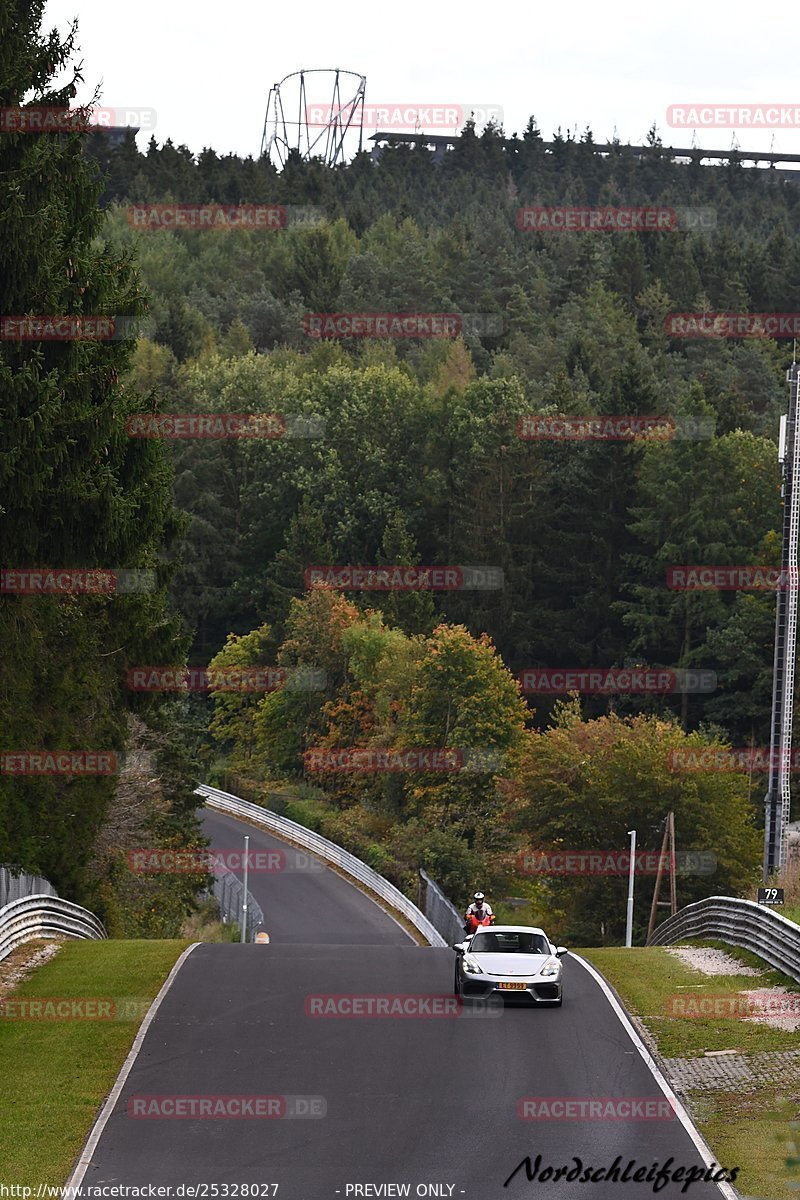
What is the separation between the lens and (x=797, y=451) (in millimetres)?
45031

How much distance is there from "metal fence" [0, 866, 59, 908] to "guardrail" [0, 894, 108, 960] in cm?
26

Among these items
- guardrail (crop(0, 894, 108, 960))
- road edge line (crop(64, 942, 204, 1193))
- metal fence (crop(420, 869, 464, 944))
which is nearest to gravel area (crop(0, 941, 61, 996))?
guardrail (crop(0, 894, 108, 960))

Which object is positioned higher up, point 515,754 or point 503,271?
point 503,271

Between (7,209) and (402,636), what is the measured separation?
64.3 metres

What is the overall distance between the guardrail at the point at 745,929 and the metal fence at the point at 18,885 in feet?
41.1

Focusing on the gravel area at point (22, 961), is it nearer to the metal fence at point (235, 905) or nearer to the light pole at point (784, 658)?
the light pole at point (784, 658)

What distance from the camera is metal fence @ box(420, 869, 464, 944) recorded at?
41000 millimetres

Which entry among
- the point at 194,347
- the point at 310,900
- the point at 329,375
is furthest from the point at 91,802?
the point at 194,347

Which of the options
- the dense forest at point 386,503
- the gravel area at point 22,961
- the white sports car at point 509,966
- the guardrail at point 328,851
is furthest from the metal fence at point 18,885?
the guardrail at point 328,851

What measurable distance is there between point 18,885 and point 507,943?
36.4ft

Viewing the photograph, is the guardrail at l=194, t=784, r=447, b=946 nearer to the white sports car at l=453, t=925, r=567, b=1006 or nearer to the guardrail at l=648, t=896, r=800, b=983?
the guardrail at l=648, t=896, r=800, b=983

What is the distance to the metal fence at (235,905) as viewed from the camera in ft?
177

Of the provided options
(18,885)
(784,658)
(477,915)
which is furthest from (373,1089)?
(784,658)

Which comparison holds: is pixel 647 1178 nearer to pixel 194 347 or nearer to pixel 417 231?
pixel 194 347
